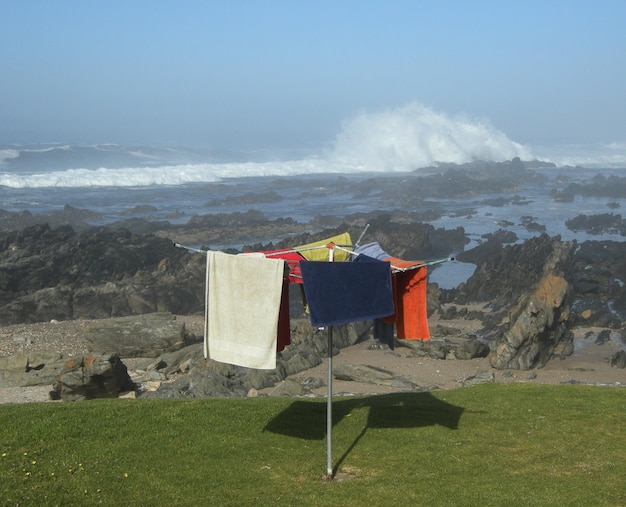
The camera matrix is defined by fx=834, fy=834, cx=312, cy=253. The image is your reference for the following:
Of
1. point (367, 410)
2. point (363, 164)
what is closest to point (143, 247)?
point (367, 410)

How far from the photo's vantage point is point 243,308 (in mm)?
9000

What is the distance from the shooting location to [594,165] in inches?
3489

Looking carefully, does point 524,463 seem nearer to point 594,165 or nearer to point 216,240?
point 216,240

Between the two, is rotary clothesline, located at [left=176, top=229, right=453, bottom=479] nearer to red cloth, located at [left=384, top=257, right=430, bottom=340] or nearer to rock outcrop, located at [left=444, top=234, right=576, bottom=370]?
red cloth, located at [left=384, top=257, right=430, bottom=340]

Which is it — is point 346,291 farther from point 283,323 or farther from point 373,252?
point 373,252

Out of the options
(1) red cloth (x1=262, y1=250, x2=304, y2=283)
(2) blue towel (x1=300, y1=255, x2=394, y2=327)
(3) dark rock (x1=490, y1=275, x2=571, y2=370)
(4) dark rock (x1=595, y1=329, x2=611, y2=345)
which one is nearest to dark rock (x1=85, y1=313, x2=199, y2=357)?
(3) dark rock (x1=490, y1=275, x2=571, y2=370)

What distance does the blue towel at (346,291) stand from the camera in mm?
8758

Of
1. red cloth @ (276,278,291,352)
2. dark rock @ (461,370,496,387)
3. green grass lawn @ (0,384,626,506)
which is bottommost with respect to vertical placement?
dark rock @ (461,370,496,387)

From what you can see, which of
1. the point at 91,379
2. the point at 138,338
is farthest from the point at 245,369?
the point at 138,338

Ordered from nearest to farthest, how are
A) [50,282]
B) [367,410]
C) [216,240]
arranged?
[367,410]
[50,282]
[216,240]

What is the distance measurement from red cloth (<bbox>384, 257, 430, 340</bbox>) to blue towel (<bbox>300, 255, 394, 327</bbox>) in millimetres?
601

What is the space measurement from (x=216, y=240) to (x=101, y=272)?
10573 mm

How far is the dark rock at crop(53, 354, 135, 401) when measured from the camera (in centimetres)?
1662

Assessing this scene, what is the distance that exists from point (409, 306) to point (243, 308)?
7.10ft
